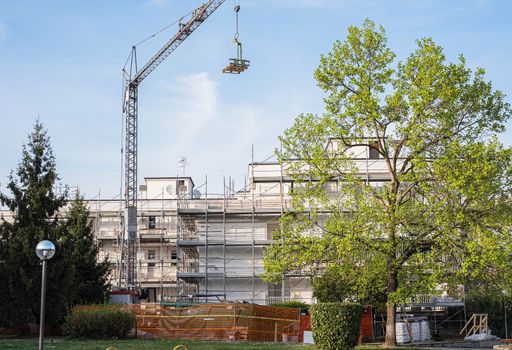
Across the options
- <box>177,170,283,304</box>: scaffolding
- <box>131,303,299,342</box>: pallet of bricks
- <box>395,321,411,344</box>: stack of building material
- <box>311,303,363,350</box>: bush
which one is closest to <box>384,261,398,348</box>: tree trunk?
<box>311,303,363,350</box>: bush

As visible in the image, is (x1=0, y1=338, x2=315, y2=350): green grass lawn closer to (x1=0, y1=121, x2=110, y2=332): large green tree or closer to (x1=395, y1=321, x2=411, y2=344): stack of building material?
(x1=0, y1=121, x2=110, y2=332): large green tree

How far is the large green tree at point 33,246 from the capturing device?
32500 millimetres

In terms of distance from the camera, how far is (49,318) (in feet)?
109

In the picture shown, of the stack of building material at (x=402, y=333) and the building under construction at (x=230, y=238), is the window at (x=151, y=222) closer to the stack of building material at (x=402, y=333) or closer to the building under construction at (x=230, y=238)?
the building under construction at (x=230, y=238)

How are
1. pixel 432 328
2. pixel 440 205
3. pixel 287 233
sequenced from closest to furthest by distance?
pixel 440 205 → pixel 287 233 → pixel 432 328

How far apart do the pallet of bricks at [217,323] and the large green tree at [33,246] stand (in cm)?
354

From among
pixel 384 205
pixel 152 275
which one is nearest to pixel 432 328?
pixel 384 205

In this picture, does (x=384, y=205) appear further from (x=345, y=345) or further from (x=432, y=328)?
(x=432, y=328)

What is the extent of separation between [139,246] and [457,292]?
1506 inches

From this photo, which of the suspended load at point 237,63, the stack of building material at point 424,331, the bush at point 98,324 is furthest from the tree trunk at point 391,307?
the suspended load at point 237,63

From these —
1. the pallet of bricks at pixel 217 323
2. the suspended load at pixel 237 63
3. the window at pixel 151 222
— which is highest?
the suspended load at pixel 237 63

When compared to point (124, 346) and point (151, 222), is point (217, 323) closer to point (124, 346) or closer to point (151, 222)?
point (124, 346)

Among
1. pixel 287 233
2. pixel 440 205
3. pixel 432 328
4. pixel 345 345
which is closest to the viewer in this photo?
pixel 345 345

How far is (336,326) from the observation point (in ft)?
79.5
